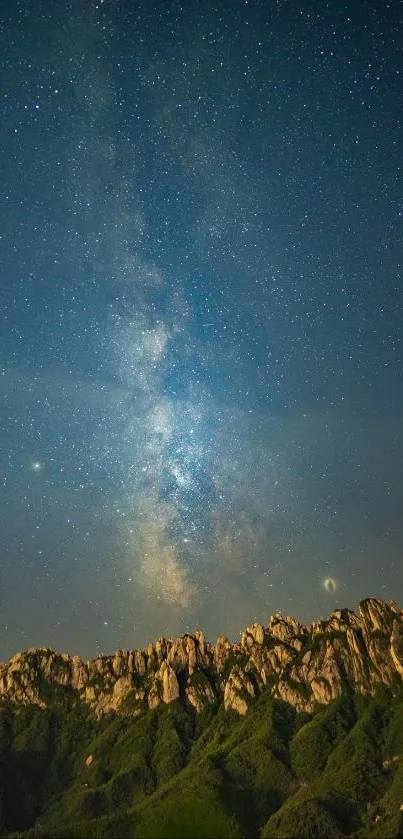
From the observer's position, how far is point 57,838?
Answer: 19975cm

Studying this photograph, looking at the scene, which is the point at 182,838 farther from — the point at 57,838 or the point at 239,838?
the point at 57,838

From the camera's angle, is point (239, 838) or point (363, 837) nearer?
point (363, 837)

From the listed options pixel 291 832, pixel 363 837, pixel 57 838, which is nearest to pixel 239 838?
pixel 291 832

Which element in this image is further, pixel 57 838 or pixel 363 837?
pixel 57 838

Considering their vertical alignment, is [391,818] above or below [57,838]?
below

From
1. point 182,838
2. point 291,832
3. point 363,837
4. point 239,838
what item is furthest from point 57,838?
point 363,837

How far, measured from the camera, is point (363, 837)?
609ft

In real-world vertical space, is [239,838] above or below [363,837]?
above

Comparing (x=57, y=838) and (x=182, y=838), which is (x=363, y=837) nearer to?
(x=182, y=838)

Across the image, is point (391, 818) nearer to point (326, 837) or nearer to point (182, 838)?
point (326, 837)

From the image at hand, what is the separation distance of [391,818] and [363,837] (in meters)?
16.7

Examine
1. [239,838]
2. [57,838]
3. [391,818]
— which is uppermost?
[57,838]

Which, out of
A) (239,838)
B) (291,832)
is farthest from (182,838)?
(291,832)

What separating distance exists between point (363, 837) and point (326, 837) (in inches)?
503
